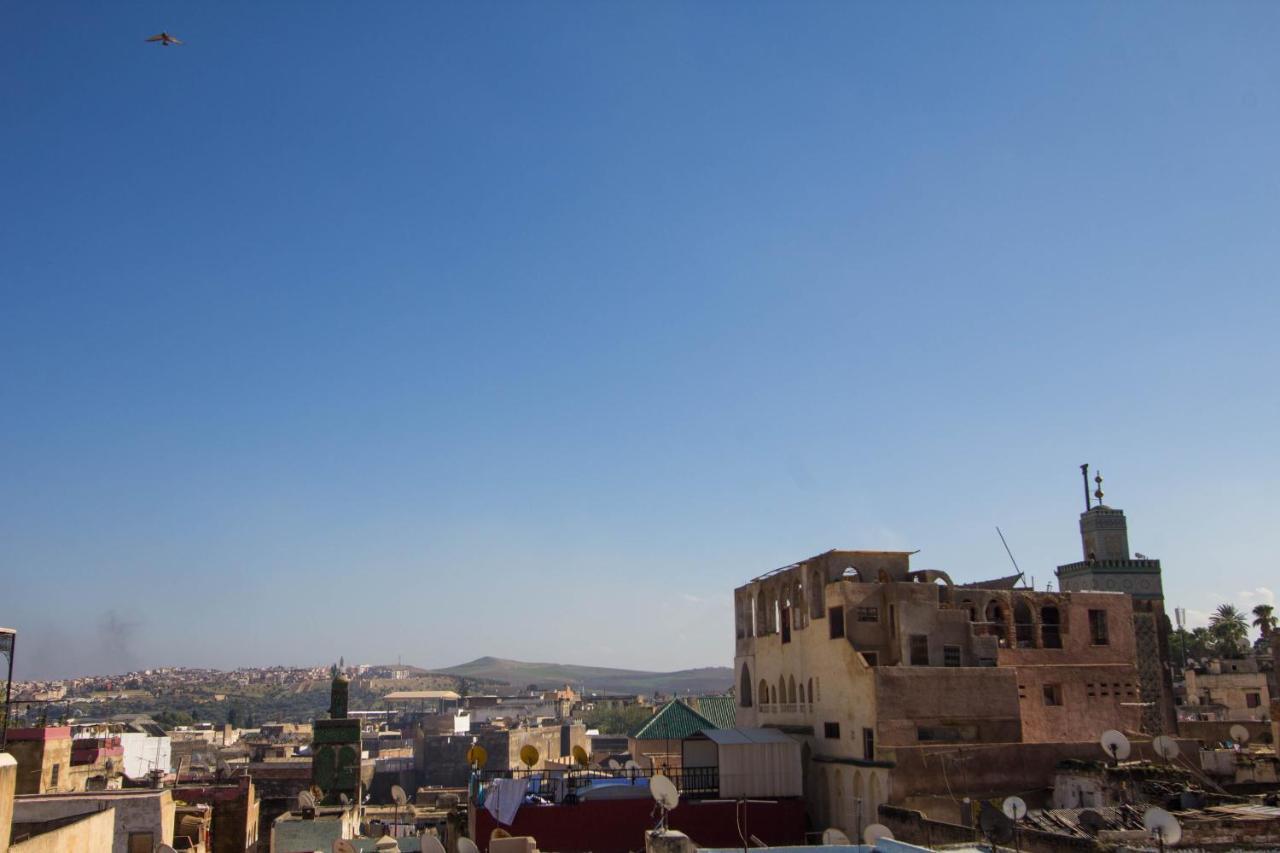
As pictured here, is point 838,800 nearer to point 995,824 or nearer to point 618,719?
point 995,824

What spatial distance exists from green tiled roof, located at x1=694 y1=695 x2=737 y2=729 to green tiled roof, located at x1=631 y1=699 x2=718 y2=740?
4301 mm

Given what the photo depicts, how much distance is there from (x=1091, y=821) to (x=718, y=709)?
27.6 m

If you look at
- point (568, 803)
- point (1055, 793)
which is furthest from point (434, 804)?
point (1055, 793)

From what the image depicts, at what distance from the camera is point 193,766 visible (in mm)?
65438

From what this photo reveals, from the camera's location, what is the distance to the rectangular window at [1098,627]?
34.0 meters

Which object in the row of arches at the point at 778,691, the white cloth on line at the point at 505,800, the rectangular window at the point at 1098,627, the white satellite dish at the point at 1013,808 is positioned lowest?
the white cloth on line at the point at 505,800

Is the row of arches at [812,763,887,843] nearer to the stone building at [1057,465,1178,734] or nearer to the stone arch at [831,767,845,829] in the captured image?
the stone arch at [831,767,845,829]

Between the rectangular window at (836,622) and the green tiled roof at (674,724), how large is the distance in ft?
29.6

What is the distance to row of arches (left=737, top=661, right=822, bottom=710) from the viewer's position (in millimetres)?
34688

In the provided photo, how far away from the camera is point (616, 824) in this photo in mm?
30172

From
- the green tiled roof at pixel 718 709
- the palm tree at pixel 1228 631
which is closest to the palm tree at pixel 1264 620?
the palm tree at pixel 1228 631

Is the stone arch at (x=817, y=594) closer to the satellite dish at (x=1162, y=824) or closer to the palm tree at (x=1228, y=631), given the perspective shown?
the satellite dish at (x=1162, y=824)

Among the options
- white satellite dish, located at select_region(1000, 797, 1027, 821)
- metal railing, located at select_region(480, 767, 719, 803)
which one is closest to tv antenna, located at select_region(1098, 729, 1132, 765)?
white satellite dish, located at select_region(1000, 797, 1027, 821)

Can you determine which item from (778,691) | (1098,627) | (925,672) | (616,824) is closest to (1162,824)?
(925,672)
